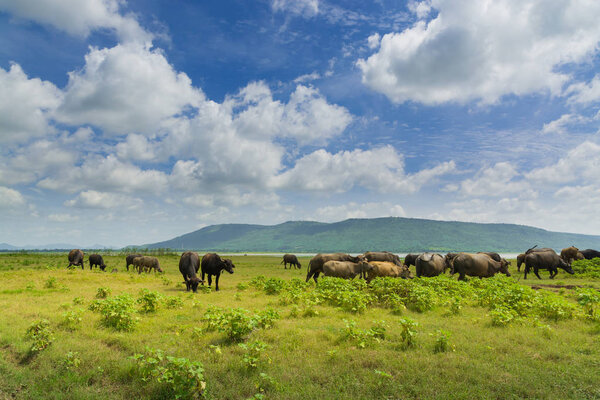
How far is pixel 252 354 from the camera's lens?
8.09m

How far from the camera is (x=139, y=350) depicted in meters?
8.96

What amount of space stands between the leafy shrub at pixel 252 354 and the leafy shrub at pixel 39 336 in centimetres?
602

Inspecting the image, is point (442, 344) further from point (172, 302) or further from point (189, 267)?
point (189, 267)

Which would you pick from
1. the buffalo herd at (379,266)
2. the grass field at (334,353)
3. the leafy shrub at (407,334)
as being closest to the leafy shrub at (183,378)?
the grass field at (334,353)

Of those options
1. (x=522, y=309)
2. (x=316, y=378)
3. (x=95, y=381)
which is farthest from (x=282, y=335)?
(x=522, y=309)

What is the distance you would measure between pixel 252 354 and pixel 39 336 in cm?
657

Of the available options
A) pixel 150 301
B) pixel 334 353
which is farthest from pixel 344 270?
pixel 334 353

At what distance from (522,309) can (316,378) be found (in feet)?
33.3

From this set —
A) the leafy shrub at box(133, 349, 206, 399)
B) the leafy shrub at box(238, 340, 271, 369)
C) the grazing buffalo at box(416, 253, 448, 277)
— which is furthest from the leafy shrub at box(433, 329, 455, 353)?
the grazing buffalo at box(416, 253, 448, 277)

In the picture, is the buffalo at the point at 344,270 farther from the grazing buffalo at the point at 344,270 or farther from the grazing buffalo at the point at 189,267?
the grazing buffalo at the point at 189,267

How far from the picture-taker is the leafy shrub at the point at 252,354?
765 centimetres

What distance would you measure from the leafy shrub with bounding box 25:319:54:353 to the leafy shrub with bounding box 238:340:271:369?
19.7 ft

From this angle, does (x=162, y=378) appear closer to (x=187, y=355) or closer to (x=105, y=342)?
(x=187, y=355)

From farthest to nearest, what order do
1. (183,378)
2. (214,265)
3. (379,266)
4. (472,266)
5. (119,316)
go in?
(472,266)
(214,265)
(379,266)
(119,316)
(183,378)
